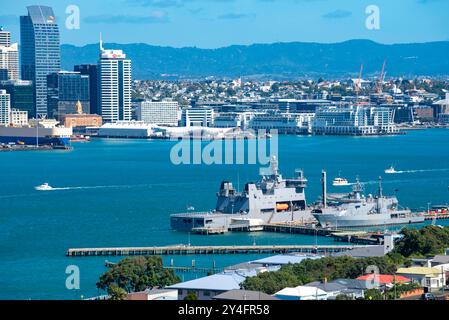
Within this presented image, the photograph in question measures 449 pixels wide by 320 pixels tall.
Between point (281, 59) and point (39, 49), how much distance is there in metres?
31.0

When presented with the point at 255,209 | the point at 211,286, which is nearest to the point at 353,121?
the point at 255,209

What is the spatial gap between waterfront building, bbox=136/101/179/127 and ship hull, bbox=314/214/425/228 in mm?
31683

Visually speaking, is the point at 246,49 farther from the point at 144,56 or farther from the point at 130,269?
the point at 130,269

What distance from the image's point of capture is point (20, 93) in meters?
46.7

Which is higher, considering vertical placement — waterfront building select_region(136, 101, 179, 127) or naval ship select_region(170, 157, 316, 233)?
waterfront building select_region(136, 101, 179, 127)

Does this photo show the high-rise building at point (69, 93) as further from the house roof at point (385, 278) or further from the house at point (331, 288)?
the house at point (331, 288)

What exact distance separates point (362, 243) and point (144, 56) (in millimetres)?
69093

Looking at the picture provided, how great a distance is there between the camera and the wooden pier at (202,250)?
11938 mm

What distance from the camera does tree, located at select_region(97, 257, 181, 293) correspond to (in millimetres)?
8320

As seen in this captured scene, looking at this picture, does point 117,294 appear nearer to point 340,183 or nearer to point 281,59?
point 340,183

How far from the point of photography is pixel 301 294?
235 inches

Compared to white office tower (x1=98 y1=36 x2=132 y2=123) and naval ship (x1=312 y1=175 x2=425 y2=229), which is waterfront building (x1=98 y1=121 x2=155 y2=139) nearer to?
white office tower (x1=98 y1=36 x2=132 y2=123)

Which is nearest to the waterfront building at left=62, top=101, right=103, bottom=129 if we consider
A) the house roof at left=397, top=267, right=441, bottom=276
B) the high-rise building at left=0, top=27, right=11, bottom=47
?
the high-rise building at left=0, top=27, right=11, bottom=47

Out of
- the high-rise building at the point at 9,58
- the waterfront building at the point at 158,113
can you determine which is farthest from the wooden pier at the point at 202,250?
the high-rise building at the point at 9,58
